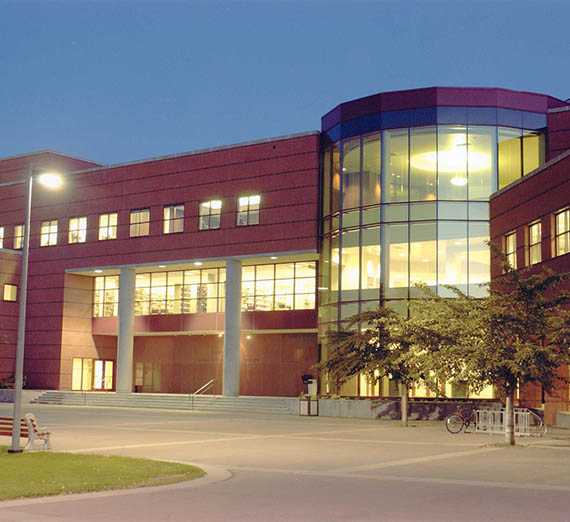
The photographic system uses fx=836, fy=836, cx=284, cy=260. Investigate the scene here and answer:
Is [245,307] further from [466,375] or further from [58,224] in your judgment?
[466,375]

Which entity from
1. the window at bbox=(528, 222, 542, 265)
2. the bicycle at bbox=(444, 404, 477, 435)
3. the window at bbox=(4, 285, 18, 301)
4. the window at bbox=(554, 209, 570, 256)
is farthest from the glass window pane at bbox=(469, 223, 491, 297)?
the window at bbox=(4, 285, 18, 301)

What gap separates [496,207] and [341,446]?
68.4ft

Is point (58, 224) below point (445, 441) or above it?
above

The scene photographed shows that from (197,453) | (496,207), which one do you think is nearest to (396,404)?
(496,207)

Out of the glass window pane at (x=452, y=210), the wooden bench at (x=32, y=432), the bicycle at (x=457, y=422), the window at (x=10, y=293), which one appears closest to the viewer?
the wooden bench at (x=32, y=432)

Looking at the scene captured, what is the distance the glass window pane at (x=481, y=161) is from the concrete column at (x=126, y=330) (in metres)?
24.3

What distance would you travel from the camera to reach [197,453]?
20.4 metres

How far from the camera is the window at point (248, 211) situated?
50.8 meters

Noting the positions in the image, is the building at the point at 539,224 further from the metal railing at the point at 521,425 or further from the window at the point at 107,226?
the window at the point at 107,226

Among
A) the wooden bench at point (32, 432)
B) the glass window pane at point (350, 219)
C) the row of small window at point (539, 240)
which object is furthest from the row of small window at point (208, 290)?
the wooden bench at point (32, 432)

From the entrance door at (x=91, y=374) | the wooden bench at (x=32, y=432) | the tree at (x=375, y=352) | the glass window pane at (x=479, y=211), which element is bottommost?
the wooden bench at (x=32, y=432)

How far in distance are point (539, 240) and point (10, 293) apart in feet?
125

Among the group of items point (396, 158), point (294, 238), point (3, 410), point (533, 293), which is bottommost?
point (3, 410)

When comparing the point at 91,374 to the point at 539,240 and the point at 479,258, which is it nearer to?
the point at 479,258
